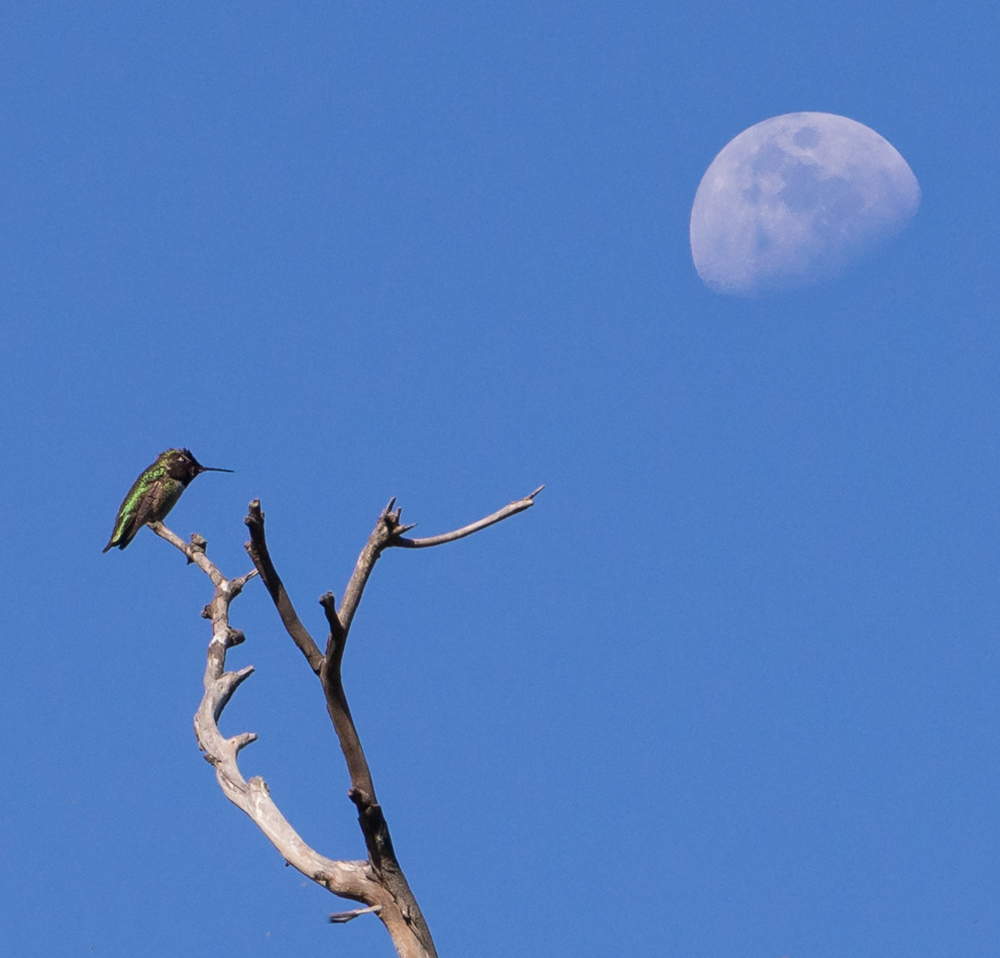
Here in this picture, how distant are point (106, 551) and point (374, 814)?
20.7 feet

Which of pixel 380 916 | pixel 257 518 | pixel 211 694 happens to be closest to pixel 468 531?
pixel 257 518

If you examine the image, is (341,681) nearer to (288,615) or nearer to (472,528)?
(288,615)

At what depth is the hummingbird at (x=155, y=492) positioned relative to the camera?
1295 cm

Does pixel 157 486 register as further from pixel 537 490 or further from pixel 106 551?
pixel 537 490

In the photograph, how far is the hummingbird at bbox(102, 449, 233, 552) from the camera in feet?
42.5

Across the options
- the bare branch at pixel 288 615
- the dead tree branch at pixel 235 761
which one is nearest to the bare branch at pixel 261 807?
the dead tree branch at pixel 235 761

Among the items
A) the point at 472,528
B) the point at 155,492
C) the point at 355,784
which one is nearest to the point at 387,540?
the point at 472,528

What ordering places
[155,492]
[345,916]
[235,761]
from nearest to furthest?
1. [345,916]
2. [235,761]
3. [155,492]

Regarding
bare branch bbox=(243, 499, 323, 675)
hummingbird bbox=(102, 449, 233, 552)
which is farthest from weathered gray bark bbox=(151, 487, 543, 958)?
hummingbird bbox=(102, 449, 233, 552)

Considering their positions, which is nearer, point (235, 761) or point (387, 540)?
point (387, 540)

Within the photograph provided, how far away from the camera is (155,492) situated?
43.1 ft

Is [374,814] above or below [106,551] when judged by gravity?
below

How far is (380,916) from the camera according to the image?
8.22 meters

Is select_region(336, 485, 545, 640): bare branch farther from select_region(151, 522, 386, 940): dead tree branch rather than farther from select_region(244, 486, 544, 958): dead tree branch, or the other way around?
select_region(151, 522, 386, 940): dead tree branch
